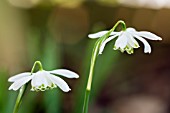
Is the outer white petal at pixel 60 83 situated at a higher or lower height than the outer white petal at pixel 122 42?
lower

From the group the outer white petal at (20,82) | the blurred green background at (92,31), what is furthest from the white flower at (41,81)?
the blurred green background at (92,31)

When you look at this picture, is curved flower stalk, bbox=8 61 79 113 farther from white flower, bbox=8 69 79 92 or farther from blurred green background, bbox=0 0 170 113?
blurred green background, bbox=0 0 170 113

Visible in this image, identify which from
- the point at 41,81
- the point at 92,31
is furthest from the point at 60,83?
the point at 92,31

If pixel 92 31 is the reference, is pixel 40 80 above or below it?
below

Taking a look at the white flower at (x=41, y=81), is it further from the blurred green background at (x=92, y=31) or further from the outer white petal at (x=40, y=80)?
the blurred green background at (x=92, y=31)

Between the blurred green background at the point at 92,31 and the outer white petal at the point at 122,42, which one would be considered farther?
the blurred green background at the point at 92,31

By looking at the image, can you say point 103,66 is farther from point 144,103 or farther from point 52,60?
point 144,103

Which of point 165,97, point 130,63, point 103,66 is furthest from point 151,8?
point 103,66

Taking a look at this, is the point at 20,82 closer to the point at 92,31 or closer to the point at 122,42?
the point at 122,42

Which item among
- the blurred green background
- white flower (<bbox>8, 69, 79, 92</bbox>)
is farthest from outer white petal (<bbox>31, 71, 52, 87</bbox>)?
the blurred green background

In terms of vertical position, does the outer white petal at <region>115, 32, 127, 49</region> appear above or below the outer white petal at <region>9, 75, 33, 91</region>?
above

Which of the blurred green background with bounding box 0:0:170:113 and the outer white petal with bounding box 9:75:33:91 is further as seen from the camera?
the blurred green background with bounding box 0:0:170:113
